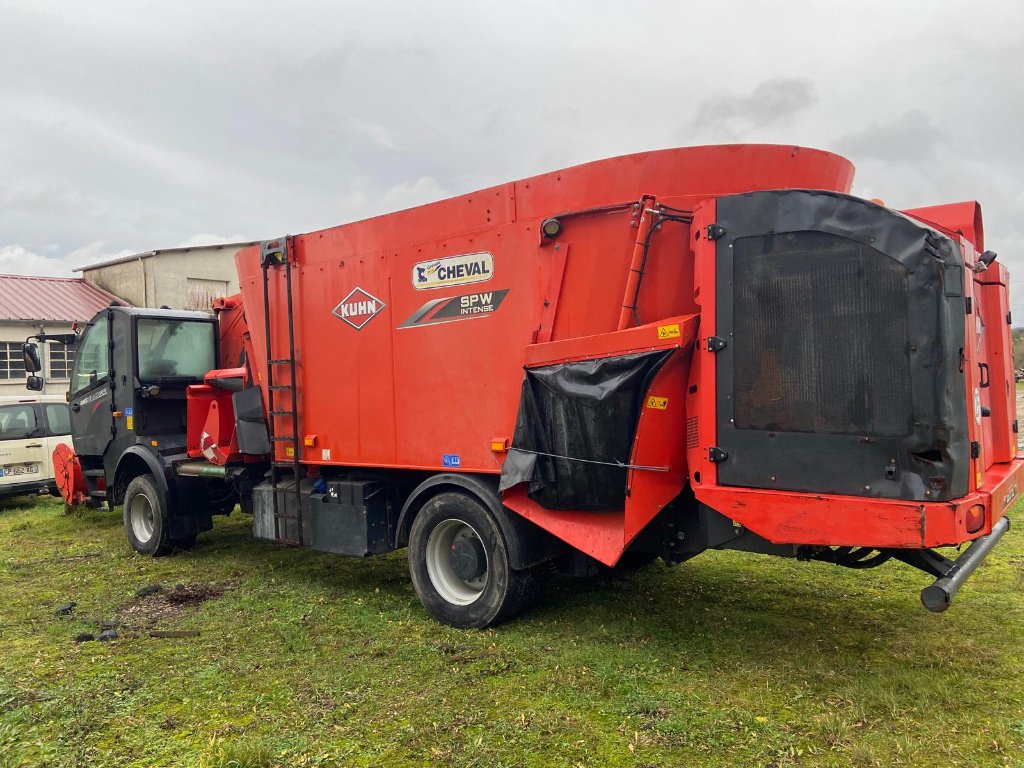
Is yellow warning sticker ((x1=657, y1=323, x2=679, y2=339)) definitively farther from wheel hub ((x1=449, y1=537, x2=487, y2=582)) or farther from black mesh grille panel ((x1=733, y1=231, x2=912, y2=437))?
wheel hub ((x1=449, y1=537, x2=487, y2=582))

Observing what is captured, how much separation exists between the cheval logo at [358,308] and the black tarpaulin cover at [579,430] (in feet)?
5.26

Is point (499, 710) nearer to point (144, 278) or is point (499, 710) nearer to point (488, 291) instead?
point (488, 291)

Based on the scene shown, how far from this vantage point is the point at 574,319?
4.57 metres

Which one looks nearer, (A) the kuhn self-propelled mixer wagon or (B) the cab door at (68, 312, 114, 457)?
(A) the kuhn self-propelled mixer wagon

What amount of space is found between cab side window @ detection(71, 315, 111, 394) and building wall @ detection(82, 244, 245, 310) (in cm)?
1821

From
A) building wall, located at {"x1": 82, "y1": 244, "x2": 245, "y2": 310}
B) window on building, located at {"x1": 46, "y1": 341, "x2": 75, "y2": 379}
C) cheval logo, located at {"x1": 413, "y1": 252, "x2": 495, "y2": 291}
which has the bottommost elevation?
cheval logo, located at {"x1": 413, "y1": 252, "x2": 495, "y2": 291}

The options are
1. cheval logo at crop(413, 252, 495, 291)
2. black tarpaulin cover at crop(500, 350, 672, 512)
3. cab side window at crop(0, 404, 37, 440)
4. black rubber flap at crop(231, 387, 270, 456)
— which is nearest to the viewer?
black tarpaulin cover at crop(500, 350, 672, 512)

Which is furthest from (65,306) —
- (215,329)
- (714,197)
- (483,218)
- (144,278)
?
(714,197)

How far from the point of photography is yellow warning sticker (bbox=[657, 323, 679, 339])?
396cm

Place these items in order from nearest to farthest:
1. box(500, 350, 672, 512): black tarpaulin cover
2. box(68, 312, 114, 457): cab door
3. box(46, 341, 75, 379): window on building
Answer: box(500, 350, 672, 512): black tarpaulin cover → box(68, 312, 114, 457): cab door → box(46, 341, 75, 379): window on building

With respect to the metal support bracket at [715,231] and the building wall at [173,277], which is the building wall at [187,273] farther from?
the metal support bracket at [715,231]

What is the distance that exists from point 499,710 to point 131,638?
2.86m

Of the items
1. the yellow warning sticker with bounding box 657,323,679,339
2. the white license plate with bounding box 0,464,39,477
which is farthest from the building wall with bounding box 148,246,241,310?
the yellow warning sticker with bounding box 657,323,679,339

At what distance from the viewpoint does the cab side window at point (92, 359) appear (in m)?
8.00
